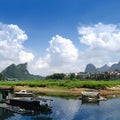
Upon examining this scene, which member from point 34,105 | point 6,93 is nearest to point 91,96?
point 6,93

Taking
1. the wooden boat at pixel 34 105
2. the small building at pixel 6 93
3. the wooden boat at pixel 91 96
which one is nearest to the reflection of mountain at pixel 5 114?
the wooden boat at pixel 34 105

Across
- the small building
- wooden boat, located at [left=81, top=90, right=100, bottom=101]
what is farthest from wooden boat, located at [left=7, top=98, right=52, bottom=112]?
wooden boat, located at [left=81, top=90, right=100, bottom=101]

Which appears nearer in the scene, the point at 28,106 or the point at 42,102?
the point at 28,106

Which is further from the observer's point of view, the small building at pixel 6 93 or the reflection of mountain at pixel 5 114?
the small building at pixel 6 93

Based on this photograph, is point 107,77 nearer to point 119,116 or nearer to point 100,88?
point 100,88

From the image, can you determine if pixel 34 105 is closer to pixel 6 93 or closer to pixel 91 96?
pixel 6 93

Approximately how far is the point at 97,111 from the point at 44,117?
40.5 ft

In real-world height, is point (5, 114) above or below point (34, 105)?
below

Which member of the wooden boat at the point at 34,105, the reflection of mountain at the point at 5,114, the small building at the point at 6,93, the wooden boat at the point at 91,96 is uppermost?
the small building at the point at 6,93

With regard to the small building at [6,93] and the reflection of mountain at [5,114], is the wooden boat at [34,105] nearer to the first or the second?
the reflection of mountain at [5,114]

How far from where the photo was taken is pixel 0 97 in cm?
5788

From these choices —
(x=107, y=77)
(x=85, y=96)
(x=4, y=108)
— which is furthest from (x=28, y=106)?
(x=107, y=77)

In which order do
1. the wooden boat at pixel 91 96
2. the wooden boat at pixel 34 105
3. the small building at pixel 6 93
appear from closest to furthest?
the wooden boat at pixel 34 105, the small building at pixel 6 93, the wooden boat at pixel 91 96

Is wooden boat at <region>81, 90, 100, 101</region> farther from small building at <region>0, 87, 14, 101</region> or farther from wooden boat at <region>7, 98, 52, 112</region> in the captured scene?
wooden boat at <region>7, 98, 52, 112</region>
